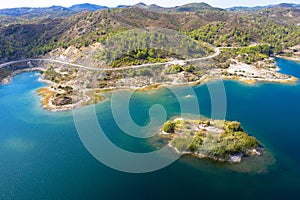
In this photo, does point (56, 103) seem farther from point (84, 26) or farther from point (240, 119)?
point (84, 26)

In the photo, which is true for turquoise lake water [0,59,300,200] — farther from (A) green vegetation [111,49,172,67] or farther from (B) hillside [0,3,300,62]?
(B) hillside [0,3,300,62]

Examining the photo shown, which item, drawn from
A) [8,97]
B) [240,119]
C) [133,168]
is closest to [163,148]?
[133,168]

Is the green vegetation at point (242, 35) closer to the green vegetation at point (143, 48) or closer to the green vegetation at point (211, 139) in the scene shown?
the green vegetation at point (143, 48)

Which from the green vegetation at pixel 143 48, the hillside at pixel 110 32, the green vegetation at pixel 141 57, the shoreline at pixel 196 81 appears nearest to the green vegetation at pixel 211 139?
the shoreline at pixel 196 81

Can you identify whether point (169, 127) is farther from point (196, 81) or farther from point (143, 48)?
point (143, 48)

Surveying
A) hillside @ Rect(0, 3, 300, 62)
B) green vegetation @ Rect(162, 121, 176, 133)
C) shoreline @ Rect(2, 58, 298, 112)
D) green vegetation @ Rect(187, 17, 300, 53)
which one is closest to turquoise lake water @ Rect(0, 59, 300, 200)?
shoreline @ Rect(2, 58, 298, 112)

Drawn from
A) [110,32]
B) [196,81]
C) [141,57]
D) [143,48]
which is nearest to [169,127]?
[196,81]
